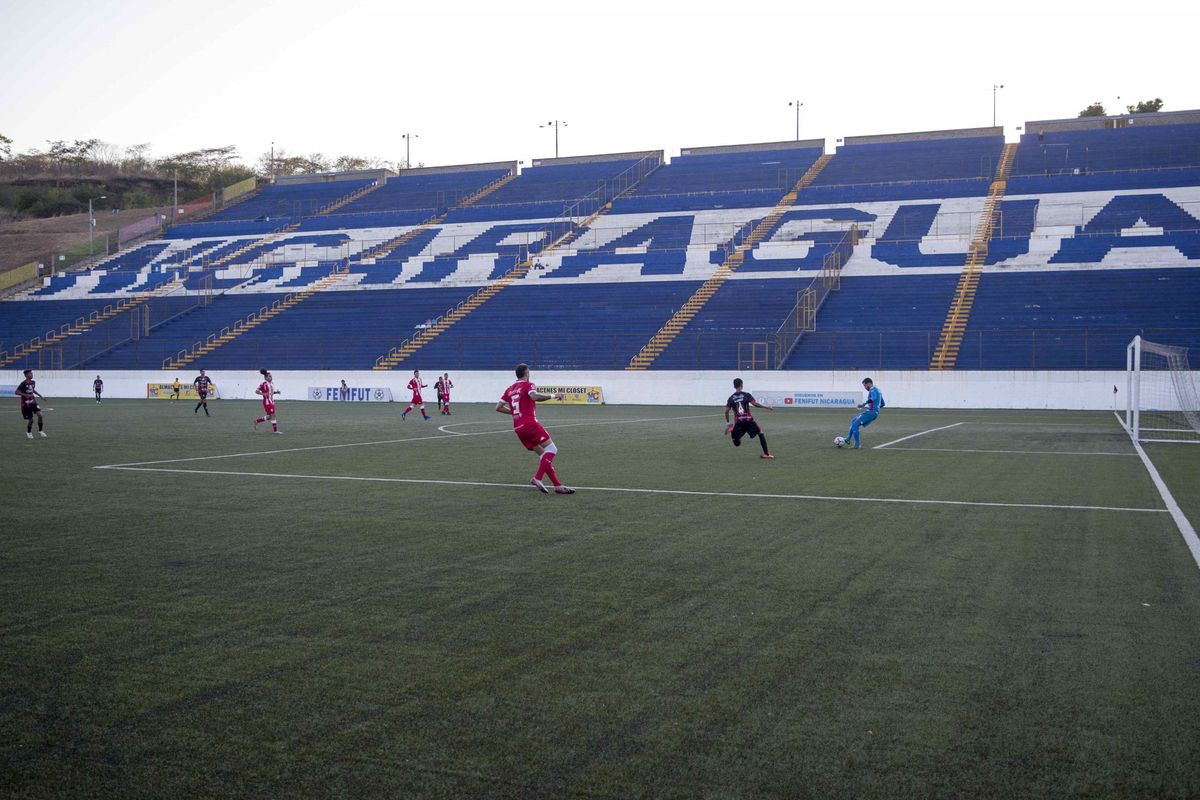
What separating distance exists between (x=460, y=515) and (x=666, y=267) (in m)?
45.2

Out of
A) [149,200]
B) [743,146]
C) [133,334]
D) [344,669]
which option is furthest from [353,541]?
[149,200]

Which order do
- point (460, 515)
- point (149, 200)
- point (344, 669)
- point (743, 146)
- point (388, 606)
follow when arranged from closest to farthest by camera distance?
point (344, 669) → point (388, 606) → point (460, 515) → point (743, 146) → point (149, 200)

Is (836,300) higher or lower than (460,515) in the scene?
higher

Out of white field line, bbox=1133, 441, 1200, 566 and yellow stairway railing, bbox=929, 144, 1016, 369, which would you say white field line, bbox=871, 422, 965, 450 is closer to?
white field line, bbox=1133, 441, 1200, 566

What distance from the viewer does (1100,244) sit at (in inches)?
1959

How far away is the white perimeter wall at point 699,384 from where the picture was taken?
40.5m

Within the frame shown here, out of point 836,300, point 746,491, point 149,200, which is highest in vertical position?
point 149,200

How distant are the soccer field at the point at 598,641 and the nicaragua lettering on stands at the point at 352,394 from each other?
3372 centimetres

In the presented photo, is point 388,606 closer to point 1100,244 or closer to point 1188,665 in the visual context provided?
point 1188,665

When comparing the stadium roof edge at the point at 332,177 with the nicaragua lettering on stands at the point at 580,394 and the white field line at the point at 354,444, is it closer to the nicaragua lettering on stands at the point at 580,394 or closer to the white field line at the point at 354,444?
the nicaragua lettering on stands at the point at 580,394

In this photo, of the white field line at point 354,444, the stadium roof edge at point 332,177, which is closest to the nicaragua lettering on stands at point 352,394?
the white field line at point 354,444

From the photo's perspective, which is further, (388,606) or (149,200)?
(149,200)

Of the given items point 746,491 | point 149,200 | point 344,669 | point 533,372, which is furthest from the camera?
point 149,200

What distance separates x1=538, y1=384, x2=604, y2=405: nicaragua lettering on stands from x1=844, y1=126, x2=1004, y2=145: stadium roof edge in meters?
35.0
